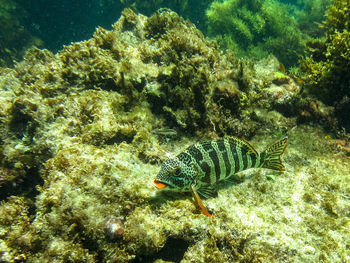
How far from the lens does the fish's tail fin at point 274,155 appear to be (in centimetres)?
368

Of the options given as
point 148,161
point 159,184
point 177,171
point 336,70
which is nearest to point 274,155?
point 177,171

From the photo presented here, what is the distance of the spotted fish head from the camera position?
2.93 metres

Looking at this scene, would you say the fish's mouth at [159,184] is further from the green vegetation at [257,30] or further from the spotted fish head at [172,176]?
the green vegetation at [257,30]

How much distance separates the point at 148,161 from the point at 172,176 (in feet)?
3.54

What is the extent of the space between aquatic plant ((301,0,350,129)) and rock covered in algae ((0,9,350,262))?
592 mm

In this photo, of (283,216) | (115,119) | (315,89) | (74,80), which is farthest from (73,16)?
(283,216)

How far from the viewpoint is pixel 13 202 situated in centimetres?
394

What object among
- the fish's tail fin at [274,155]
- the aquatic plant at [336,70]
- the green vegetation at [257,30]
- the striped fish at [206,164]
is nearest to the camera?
the striped fish at [206,164]

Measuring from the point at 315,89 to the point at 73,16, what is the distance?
2356cm

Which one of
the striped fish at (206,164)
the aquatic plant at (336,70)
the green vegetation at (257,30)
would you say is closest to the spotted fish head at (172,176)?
the striped fish at (206,164)

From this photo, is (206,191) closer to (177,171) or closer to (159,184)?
(177,171)

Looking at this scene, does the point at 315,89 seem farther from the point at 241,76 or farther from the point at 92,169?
the point at 92,169

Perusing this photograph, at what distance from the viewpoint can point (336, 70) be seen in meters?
5.13

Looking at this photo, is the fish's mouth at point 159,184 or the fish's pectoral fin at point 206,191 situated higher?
the fish's mouth at point 159,184
